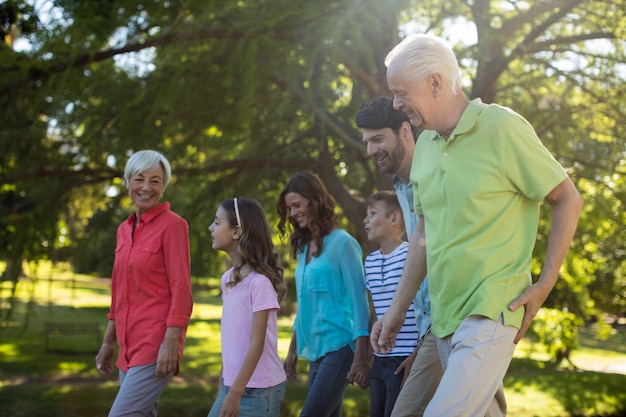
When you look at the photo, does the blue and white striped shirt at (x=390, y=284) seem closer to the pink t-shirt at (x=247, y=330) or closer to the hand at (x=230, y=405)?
the pink t-shirt at (x=247, y=330)

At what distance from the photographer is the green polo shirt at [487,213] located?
255 cm

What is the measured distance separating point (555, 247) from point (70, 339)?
741 inches

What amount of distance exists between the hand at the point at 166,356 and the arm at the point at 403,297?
125 centimetres

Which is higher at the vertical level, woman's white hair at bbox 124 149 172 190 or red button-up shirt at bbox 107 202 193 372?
woman's white hair at bbox 124 149 172 190

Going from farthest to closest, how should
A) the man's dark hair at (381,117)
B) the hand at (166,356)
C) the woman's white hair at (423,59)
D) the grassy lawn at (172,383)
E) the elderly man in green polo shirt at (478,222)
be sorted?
the grassy lawn at (172,383) < the hand at (166,356) < the man's dark hair at (381,117) < the woman's white hair at (423,59) < the elderly man in green polo shirt at (478,222)

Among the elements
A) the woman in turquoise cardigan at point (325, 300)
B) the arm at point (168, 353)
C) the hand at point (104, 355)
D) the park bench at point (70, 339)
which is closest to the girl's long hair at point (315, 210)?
the woman in turquoise cardigan at point (325, 300)

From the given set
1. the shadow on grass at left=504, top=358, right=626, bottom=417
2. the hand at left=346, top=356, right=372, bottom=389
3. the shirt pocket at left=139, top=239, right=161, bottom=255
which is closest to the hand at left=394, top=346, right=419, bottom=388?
the hand at left=346, top=356, right=372, bottom=389

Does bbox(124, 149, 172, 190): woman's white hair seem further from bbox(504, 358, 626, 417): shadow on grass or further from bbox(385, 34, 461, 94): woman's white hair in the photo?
bbox(504, 358, 626, 417): shadow on grass

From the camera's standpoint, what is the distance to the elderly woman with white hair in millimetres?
3963

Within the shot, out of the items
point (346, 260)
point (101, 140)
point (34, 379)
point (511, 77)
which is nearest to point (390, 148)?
point (346, 260)

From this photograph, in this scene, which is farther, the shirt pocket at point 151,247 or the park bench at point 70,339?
the park bench at point 70,339

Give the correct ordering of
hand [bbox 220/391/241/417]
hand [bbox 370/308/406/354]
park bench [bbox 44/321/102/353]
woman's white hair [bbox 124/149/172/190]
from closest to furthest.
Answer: hand [bbox 370/308/406/354] < hand [bbox 220/391/241/417] < woman's white hair [bbox 124/149/172/190] < park bench [bbox 44/321/102/353]

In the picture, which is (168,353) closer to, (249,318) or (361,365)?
(249,318)

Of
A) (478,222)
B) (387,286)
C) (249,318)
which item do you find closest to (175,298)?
(249,318)
